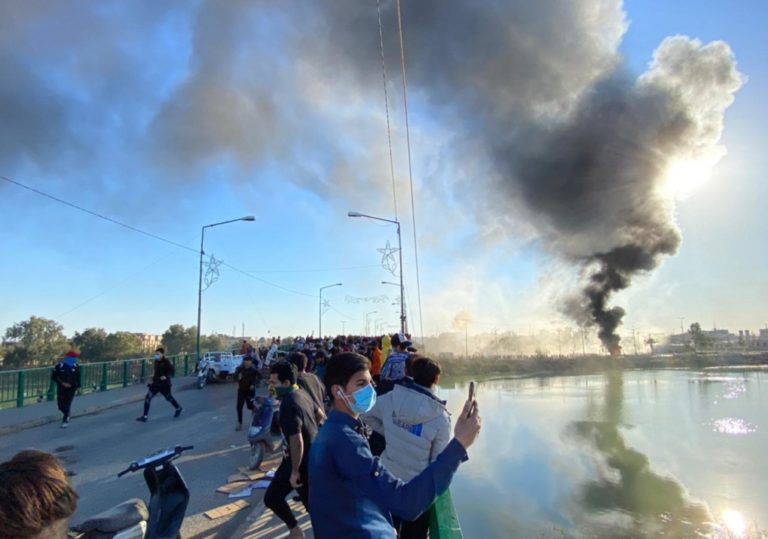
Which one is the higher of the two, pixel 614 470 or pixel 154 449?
pixel 154 449

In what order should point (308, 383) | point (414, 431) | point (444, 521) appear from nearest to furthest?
point (444, 521), point (414, 431), point (308, 383)

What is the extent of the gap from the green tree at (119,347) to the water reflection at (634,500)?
55.8 meters

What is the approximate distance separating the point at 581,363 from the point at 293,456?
248ft

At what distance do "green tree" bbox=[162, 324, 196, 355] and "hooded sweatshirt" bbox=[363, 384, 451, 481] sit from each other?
75406mm

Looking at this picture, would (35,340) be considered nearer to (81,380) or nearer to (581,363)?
(81,380)

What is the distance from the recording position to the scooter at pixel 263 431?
6.20 m

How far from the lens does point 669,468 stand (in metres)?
19.6

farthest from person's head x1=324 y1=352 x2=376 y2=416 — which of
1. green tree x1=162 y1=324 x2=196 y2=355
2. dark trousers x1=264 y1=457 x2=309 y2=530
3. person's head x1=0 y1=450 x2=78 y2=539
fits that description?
green tree x1=162 y1=324 x2=196 y2=355

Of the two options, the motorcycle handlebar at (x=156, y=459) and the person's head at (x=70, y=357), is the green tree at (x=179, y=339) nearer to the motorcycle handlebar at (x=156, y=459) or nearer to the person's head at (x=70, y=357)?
the person's head at (x=70, y=357)

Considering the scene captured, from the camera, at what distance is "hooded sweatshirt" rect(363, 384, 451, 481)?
9.48 ft

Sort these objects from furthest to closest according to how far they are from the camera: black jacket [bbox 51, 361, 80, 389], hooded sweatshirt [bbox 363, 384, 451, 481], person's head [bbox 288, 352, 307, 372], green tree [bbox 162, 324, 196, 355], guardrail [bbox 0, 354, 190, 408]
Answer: green tree [bbox 162, 324, 196, 355] < guardrail [bbox 0, 354, 190, 408] < black jacket [bbox 51, 361, 80, 389] < person's head [bbox 288, 352, 307, 372] < hooded sweatshirt [bbox 363, 384, 451, 481]

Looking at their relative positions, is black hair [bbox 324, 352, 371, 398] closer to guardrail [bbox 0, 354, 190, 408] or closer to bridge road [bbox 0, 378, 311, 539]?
bridge road [bbox 0, 378, 311, 539]

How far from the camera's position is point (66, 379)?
9672mm

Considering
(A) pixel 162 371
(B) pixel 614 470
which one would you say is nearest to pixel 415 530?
(A) pixel 162 371
